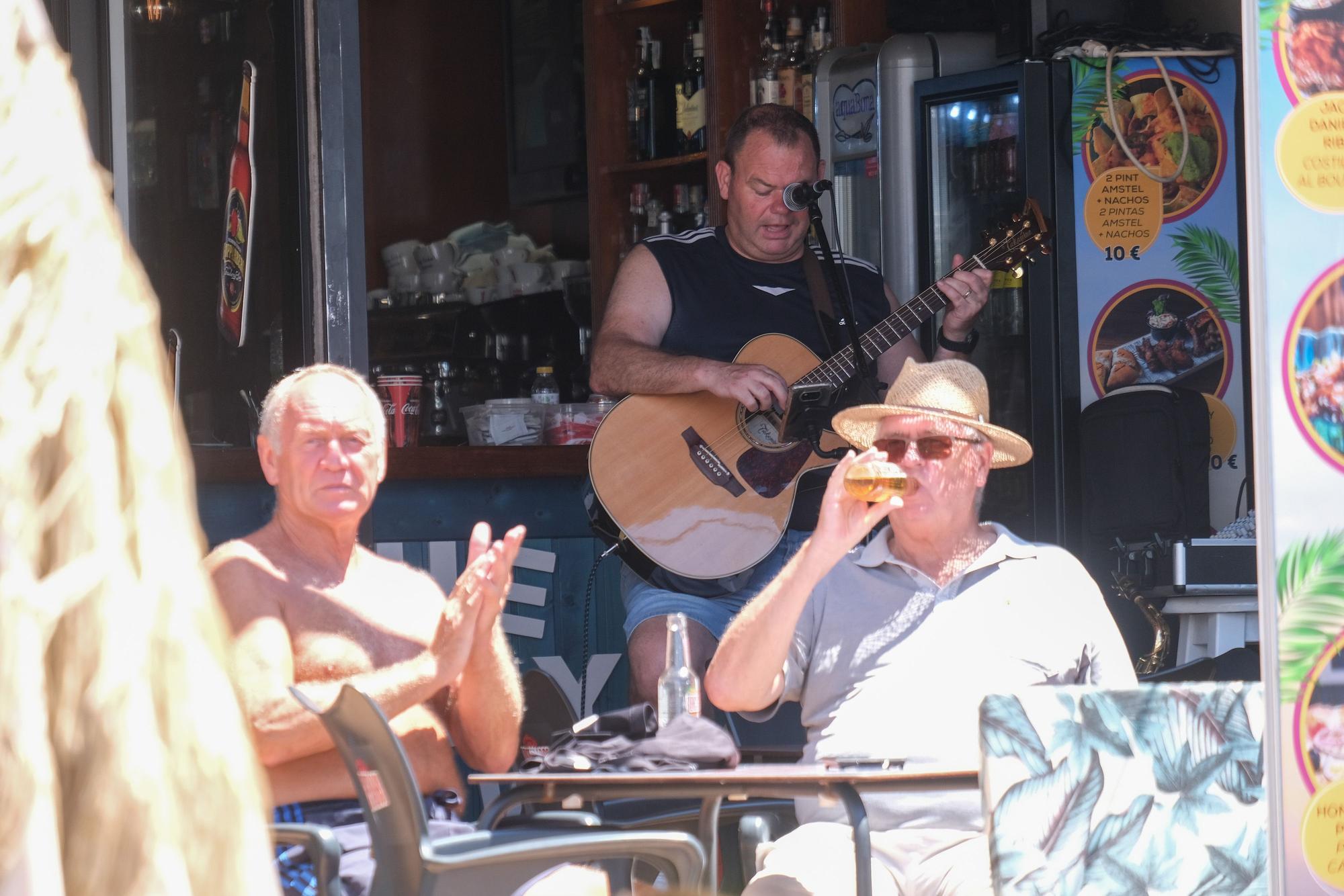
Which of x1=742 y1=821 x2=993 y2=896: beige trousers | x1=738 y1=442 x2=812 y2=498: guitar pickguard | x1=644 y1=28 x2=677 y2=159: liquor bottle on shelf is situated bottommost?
x1=742 y1=821 x2=993 y2=896: beige trousers

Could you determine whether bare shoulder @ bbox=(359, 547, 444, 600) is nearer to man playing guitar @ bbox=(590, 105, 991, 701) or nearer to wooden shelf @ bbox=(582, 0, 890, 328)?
man playing guitar @ bbox=(590, 105, 991, 701)

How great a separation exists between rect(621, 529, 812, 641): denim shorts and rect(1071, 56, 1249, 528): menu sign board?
4.03ft

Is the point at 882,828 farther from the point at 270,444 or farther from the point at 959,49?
the point at 959,49

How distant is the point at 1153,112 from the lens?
4746 millimetres

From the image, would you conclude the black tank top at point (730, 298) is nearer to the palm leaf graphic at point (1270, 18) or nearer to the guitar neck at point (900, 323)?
the guitar neck at point (900, 323)

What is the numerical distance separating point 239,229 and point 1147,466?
2522 mm

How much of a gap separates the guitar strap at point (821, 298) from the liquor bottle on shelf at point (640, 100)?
2108 mm

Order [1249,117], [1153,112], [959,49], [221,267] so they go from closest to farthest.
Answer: [1249,117]
[221,267]
[1153,112]
[959,49]

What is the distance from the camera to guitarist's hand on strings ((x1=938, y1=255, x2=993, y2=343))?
4.16m

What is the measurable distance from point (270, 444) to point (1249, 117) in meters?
1.85

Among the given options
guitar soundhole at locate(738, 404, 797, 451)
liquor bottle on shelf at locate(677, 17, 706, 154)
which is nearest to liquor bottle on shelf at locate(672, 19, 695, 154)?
liquor bottle on shelf at locate(677, 17, 706, 154)

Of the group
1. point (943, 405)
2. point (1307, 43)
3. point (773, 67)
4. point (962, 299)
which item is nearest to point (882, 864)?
point (943, 405)

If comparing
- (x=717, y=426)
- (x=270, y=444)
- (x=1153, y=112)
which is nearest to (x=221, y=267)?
(x=270, y=444)

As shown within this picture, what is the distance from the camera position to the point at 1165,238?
4754 mm
